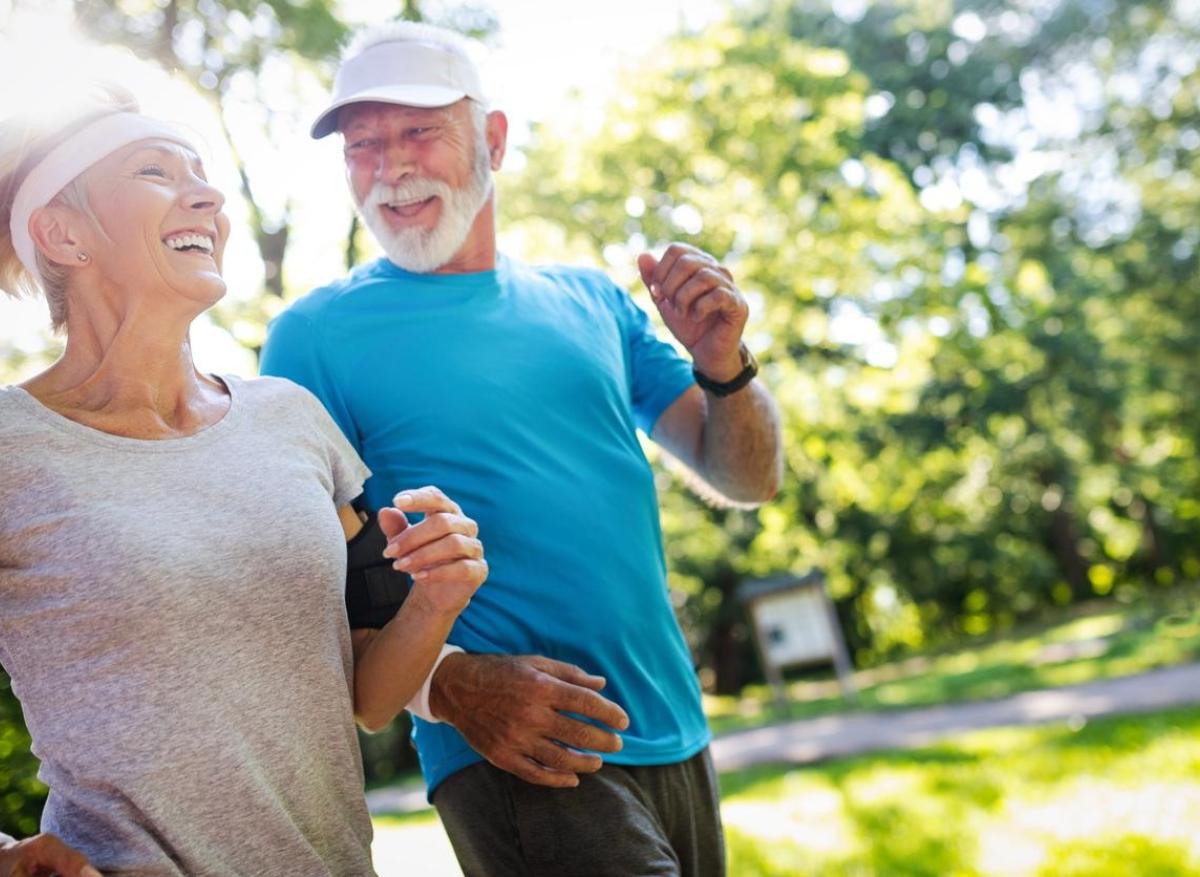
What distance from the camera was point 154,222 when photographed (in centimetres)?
204

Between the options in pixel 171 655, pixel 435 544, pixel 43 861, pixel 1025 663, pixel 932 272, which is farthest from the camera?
pixel 1025 663

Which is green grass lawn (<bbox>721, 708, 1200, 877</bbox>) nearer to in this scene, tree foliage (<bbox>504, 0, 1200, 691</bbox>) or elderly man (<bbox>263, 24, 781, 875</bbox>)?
elderly man (<bbox>263, 24, 781, 875</bbox>)

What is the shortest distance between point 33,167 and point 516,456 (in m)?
1.06

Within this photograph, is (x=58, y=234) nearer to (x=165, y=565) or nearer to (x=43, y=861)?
(x=165, y=565)

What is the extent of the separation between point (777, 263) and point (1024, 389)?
33.1 ft

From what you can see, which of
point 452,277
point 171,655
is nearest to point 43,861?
point 171,655

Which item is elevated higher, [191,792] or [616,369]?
[616,369]

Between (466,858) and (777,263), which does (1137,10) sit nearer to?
(777,263)

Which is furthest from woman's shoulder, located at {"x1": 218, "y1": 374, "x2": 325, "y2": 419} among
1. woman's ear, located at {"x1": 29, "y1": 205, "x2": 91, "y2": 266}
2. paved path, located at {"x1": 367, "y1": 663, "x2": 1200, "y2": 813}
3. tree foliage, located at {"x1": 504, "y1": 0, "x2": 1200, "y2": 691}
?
tree foliage, located at {"x1": 504, "y1": 0, "x2": 1200, "y2": 691}

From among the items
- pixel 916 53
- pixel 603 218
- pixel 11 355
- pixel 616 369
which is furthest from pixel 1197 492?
pixel 616 369

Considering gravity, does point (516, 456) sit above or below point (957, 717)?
above

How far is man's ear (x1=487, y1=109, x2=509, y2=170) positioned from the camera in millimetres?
3131

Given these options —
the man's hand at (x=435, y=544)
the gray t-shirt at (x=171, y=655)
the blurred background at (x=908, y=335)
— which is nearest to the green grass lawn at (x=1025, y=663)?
the blurred background at (x=908, y=335)

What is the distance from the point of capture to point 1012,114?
22.5m
